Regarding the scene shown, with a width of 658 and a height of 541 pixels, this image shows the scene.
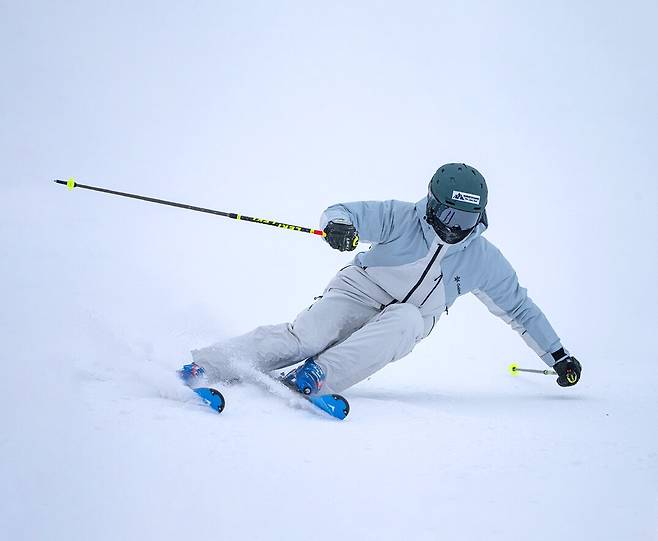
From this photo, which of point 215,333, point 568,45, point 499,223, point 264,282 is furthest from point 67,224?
point 568,45

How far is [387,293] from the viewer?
10.9ft

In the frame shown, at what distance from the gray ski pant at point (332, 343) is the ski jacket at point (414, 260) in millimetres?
133

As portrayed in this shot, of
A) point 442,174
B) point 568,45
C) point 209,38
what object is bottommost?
Answer: point 442,174

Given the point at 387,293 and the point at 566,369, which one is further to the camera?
the point at 566,369

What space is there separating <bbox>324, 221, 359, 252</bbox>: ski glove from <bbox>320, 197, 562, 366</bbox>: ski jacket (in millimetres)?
135

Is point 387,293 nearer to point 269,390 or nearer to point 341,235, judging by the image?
point 341,235

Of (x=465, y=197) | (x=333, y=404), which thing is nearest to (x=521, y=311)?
(x=465, y=197)

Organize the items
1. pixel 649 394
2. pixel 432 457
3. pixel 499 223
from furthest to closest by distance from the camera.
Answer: pixel 499 223 → pixel 649 394 → pixel 432 457

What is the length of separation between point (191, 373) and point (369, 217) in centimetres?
111

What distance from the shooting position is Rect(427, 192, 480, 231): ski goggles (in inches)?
120

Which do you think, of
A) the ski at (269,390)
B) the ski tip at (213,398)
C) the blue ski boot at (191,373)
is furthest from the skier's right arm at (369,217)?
the ski tip at (213,398)

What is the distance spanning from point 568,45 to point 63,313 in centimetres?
1207

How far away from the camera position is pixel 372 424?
2518 millimetres

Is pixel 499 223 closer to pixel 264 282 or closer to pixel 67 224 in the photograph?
pixel 264 282
